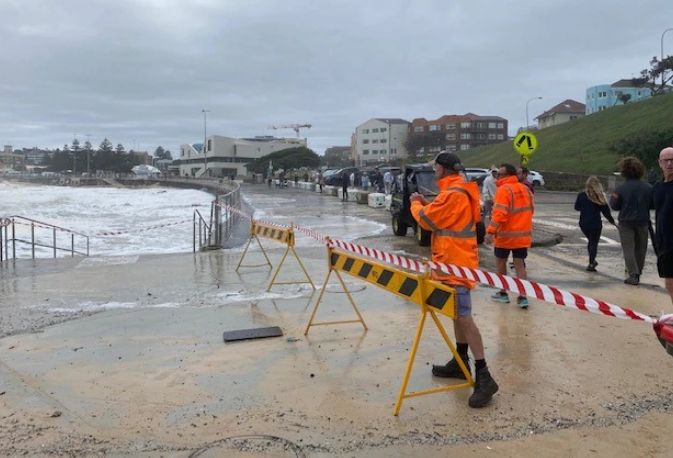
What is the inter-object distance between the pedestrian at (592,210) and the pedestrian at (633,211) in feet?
2.51

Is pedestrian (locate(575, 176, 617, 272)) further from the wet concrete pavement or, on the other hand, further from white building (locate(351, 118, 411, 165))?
white building (locate(351, 118, 411, 165))

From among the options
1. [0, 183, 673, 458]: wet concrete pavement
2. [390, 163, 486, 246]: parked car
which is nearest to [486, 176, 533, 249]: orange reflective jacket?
[0, 183, 673, 458]: wet concrete pavement

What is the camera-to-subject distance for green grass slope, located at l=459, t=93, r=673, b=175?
50656mm

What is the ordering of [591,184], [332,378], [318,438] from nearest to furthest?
[318,438] < [332,378] < [591,184]

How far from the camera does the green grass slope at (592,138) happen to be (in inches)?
1994

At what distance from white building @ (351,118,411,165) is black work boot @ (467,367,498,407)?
125861 millimetres

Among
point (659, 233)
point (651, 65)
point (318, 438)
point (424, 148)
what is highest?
point (651, 65)

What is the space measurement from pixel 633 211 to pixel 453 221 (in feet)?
18.3

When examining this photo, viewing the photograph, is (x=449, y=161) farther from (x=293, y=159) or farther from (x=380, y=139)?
(x=380, y=139)

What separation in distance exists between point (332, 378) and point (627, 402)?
2.38 m

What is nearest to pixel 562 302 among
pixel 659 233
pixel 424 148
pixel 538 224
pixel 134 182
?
pixel 659 233

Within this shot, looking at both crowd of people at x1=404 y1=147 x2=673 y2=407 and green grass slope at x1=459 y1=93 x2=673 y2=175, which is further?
green grass slope at x1=459 y1=93 x2=673 y2=175

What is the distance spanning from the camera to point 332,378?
4.88 m

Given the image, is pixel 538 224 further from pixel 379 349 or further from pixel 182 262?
pixel 379 349
